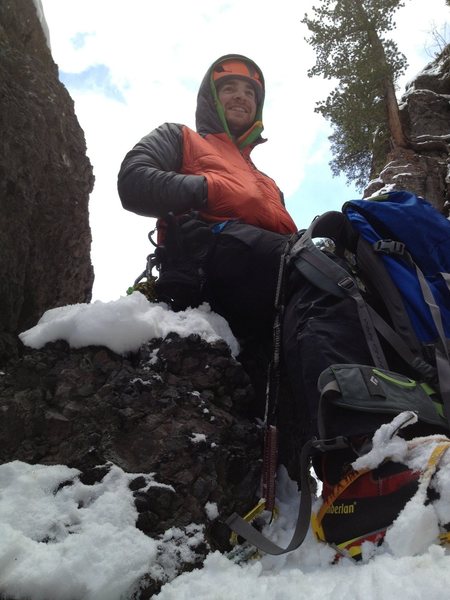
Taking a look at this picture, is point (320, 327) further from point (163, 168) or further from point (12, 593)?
point (163, 168)

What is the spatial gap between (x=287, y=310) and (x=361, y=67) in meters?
10.9

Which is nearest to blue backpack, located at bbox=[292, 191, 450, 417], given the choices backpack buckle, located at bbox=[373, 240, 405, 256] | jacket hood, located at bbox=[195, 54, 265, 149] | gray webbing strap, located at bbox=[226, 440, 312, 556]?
backpack buckle, located at bbox=[373, 240, 405, 256]

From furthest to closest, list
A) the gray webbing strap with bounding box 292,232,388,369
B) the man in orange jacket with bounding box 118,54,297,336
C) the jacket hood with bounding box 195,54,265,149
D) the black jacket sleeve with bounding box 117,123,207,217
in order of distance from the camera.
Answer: the jacket hood with bounding box 195,54,265,149, the black jacket sleeve with bounding box 117,123,207,217, the man in orange jacket with bounding box 118,54,297,336, the gray webbing strap with bounding box 292,232,388,369

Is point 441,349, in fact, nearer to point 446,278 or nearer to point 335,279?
point 446,278

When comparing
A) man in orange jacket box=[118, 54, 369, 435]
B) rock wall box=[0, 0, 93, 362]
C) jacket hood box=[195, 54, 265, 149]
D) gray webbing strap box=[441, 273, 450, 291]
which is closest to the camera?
gray webbing strap box=[441, 273, 450, 291]

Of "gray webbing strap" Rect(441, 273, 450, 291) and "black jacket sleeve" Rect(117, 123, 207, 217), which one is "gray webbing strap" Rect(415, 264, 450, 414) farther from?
"black jacket sleeve" Rect(117, 123, 207, 217)


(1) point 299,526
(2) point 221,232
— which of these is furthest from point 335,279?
(1) point 299,526

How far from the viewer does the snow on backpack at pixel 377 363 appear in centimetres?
172

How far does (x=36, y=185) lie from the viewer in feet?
11.5

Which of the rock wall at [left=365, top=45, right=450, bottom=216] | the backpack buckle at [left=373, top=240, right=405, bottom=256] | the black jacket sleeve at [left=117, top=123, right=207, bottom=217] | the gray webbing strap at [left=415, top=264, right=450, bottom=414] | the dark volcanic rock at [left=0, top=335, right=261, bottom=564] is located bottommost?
the dark volcanic rock at [left=0, top=335, right=261, bottom=564]

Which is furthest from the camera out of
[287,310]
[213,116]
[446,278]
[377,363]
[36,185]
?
[213,116]

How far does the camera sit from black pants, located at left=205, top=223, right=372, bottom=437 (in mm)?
2102

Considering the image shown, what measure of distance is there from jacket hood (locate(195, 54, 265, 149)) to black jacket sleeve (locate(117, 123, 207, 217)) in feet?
2.52

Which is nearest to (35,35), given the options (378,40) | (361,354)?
(361,354)
